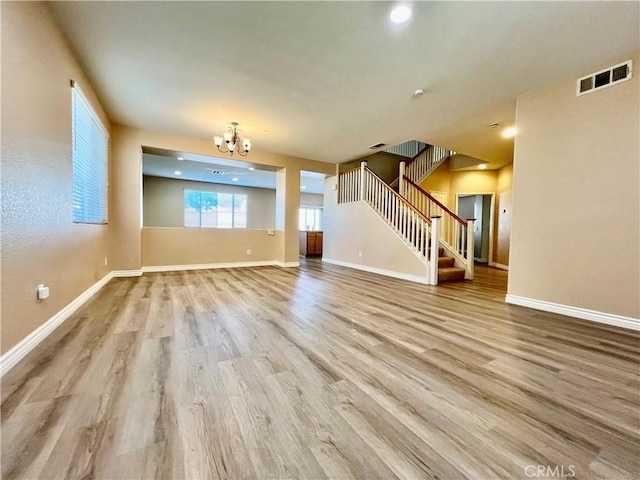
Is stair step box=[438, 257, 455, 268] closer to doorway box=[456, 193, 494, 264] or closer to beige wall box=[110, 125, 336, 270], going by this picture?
doorway box=[456, 193, 494, 264]

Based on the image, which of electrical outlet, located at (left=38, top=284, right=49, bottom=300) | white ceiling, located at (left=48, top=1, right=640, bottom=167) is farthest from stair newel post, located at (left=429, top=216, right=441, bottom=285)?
electrical outlet, located at (left=38, top=284, right=49, bottom=300)

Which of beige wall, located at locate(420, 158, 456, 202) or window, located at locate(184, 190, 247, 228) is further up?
beige wall, located at locate(420, 158, 456, 202)

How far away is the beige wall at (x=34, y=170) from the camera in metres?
1.63

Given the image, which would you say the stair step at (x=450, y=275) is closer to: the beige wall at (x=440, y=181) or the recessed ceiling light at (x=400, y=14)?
the beige wall at (x=440, y=181)

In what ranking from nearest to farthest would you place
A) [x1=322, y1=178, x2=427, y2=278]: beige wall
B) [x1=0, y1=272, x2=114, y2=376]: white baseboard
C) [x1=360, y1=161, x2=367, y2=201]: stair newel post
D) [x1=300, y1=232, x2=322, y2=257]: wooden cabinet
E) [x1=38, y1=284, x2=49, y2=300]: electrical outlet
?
[x1=0, y1=272, x2=114, y2=376]: white baseboard < [x1=38, y1=284, x2=49, y2=300]: electrical outlet < [x1=322, y1=178, x2=427, y2=278]: beige wall < [x1=360, y1=161, x2=367, y2=201]: stair newel post < [x1=300, y1=232, x2=322, y2=257]: wooden cabinet

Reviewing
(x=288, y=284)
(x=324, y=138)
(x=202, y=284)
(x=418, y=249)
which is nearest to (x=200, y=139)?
(x=324, y=138)

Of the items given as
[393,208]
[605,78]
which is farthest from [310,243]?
[605,78]

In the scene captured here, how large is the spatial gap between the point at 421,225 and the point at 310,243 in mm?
4890

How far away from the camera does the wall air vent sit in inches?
99.7

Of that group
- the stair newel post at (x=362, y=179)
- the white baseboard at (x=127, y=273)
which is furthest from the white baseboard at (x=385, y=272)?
the white baseboard at (x=127, y=273)

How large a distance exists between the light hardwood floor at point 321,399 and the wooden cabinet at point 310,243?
6393mm

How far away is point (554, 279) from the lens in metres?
3.01

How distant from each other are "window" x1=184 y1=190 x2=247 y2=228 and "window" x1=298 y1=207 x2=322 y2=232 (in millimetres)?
2667

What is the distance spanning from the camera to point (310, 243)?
9.12m
